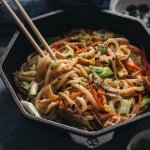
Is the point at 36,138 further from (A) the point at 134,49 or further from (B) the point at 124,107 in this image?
(A) the point at 134,49

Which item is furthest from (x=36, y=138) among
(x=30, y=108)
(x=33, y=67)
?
(x=33, y=67)

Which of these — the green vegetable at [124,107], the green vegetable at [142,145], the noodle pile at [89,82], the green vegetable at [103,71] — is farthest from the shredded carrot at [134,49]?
the green vegetable at [142,145]

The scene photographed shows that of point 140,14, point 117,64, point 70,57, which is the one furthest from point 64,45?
point 140,14

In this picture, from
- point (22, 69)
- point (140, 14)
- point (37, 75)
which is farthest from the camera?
point (140, 14)

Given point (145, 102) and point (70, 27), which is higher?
point (70, 27)

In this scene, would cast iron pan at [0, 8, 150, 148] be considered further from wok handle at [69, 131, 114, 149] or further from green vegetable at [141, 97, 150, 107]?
wok handle at [69, 131, 114, 149]

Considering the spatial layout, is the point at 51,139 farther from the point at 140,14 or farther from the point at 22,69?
the point at 140,14
